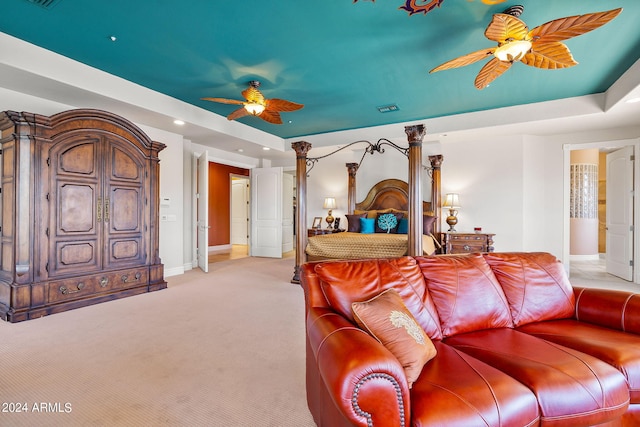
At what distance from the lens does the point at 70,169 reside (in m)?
3.71

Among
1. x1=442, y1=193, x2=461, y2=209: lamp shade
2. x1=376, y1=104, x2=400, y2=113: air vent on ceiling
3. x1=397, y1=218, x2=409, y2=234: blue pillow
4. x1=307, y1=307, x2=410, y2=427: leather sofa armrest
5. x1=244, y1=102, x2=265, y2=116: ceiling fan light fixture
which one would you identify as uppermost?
x1=376, y1=104, x2=400, y2=113: air vent on ceiling

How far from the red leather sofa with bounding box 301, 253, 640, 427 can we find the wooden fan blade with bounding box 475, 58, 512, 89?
6.23 feet

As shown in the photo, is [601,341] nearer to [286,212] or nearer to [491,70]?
[491,70]

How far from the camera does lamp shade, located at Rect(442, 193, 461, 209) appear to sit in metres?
5.93

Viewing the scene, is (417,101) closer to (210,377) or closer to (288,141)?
(288,141)

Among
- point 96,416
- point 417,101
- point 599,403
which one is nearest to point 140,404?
point 96,416

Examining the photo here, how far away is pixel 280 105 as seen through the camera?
403 centimetres

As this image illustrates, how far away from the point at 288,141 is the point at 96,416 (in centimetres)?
630

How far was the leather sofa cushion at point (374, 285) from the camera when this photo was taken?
1.69m

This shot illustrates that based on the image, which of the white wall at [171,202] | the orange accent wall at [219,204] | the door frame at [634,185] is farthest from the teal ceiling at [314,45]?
the orange accent wall at [219,204]

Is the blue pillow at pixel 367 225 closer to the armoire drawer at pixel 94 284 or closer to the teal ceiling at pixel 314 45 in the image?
the teal ceiling at pixel 314 45

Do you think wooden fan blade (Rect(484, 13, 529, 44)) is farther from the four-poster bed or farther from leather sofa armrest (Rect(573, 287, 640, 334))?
leather sofa armrest (Rect(573, 287, 640, 334))

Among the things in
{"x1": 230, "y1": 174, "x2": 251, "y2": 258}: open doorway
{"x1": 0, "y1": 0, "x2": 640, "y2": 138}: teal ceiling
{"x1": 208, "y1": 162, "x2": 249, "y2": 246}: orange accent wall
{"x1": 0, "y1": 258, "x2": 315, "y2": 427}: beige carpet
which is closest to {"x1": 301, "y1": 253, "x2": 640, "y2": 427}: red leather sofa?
{"x1": 0, "y1": 258, "x2": 315, "y2": 427}: beige carpet

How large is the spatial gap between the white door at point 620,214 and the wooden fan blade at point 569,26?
4.32m
